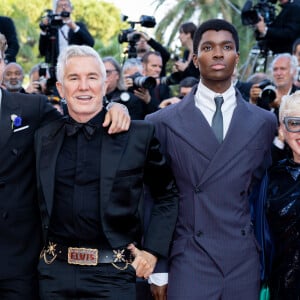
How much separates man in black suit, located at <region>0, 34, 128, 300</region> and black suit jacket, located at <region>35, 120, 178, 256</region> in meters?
0.12

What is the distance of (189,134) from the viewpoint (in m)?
3.48

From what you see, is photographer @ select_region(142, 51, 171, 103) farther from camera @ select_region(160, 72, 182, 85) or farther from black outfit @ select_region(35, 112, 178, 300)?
black outfit @ select_region(35, 112, 178, 300)

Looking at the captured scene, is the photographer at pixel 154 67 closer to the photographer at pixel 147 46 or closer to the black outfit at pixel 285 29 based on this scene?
the photographer at pixel 147 46

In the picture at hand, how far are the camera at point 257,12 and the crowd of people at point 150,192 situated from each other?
172 inches

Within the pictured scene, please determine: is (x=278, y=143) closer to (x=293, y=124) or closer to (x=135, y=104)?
(x=293, y=124)

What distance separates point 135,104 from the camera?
6.45 meters

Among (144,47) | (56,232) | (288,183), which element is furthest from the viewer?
(144,47)

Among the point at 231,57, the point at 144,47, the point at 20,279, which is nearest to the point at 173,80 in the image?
the point at 144,47

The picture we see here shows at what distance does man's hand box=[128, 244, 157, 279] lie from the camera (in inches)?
128

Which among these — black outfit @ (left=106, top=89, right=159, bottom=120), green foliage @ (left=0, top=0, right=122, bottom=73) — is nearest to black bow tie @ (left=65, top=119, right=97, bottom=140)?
black outfit @ (left=106, top=89, right=159, bottom=120)

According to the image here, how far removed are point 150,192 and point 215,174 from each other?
0.39 metres

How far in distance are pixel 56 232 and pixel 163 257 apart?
602mm

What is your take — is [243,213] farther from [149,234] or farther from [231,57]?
[231,57]

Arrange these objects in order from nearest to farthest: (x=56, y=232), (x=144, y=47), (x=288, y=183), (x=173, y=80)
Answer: (x=56, y=232) < (x=288, y=183) < (x=173, y=80) < (x=144, y=47)
